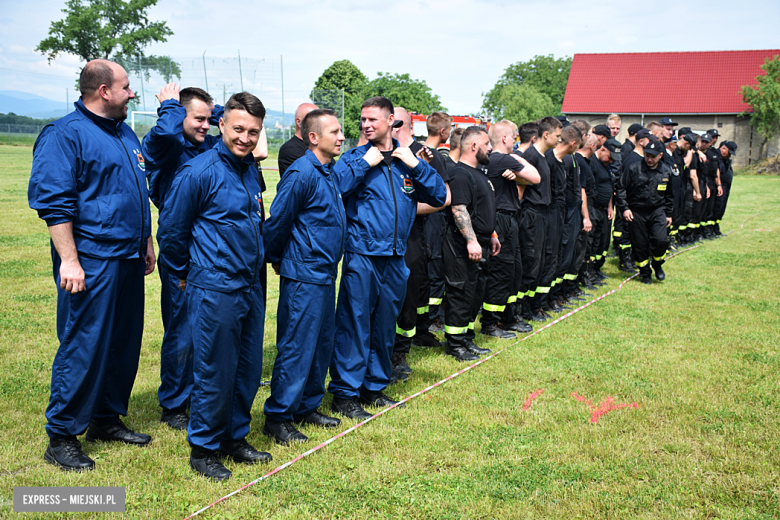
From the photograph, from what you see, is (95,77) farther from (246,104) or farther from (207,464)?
(207,464)

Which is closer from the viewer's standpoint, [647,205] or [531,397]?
[531,397]

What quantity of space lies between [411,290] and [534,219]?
7.34 ft

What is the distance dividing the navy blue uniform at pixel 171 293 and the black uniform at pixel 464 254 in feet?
8.70

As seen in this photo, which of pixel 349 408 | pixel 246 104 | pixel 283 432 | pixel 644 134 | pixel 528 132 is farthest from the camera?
pixel 644 134

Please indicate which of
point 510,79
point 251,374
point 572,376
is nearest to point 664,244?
point 572,376

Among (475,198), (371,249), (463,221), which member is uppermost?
(475,198)

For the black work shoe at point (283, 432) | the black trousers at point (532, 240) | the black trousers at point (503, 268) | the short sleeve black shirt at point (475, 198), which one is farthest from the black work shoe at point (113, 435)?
the black trousers at point (532, 240)

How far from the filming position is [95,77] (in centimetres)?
360

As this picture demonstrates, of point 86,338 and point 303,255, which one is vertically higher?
point 303,255

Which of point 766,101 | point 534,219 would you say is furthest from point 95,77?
point 766,101

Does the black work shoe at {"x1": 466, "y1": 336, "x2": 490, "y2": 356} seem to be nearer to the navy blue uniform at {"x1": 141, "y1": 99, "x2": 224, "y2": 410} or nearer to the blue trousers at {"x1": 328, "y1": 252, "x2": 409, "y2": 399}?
the blue trousers at {"x1": 328, "y1": 252, "x2": 409, "y2": 399}

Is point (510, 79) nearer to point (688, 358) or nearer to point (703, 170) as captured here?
point (703, 170)

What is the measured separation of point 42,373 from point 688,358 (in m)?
6.21

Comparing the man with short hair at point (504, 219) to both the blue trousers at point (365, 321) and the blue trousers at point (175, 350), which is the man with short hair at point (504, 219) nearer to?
the blue trousers at point (365, 321)
